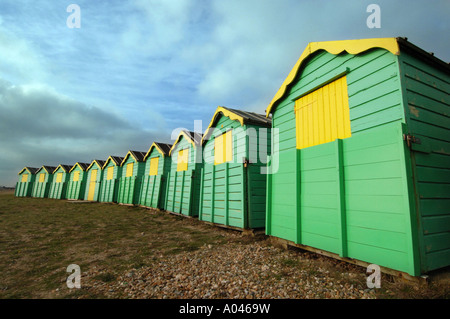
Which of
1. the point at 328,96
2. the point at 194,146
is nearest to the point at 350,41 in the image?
the point at 328,96

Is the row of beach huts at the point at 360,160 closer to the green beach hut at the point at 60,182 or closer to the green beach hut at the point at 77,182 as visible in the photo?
the green beach hut at the point at 77,182

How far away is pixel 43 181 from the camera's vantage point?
36625 mm

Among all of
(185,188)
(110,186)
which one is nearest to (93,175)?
Answer: (110,186)

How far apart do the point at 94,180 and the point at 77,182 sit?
4.10m

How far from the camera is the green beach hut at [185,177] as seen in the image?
11875 millimetres

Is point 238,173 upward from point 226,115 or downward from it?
downward

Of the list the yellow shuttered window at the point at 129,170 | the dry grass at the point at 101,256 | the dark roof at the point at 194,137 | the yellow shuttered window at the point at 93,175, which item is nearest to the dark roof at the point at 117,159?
the yellow shuttered window at the point at 129,170

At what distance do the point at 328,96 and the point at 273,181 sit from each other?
8.77 ft

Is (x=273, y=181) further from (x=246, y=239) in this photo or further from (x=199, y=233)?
(x=199, y=233)

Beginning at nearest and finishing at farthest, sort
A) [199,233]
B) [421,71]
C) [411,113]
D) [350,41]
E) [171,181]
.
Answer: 1. [411,113]
2. [421,71]
3. [350,41]
4. [199,233]
5. [171,181]

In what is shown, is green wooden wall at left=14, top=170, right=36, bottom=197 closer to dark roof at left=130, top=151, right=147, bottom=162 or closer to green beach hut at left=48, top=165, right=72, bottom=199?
green beach hut at left=48, top=165, right=72, bottom=199

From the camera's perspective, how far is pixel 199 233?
8.18 metres

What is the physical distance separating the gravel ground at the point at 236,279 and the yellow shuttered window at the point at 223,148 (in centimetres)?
455

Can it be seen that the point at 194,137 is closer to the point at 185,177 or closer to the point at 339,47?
the point at 185,177
